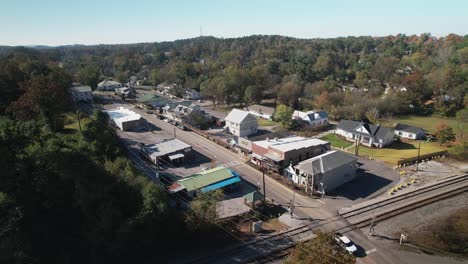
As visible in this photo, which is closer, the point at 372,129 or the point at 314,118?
the point at 372,129

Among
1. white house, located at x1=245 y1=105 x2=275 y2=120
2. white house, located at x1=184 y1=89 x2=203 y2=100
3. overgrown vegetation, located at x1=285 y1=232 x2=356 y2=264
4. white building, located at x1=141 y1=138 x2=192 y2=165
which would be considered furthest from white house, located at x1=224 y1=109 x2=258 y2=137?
overgrown vegetation, located at x1=285 y1=232 x2=356 y2=264

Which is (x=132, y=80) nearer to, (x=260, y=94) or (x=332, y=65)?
(x=260, y=94)

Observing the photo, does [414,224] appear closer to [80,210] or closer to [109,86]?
[80,210]

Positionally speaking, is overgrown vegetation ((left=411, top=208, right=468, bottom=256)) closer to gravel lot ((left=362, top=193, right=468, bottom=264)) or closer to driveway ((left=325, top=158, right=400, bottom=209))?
gravel lot ((left=362, top=193, right=468, bottom=264))

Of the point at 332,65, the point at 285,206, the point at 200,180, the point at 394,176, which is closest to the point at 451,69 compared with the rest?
the point at 332,65

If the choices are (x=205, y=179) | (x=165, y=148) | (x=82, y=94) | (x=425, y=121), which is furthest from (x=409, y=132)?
(x=82, y=94)
